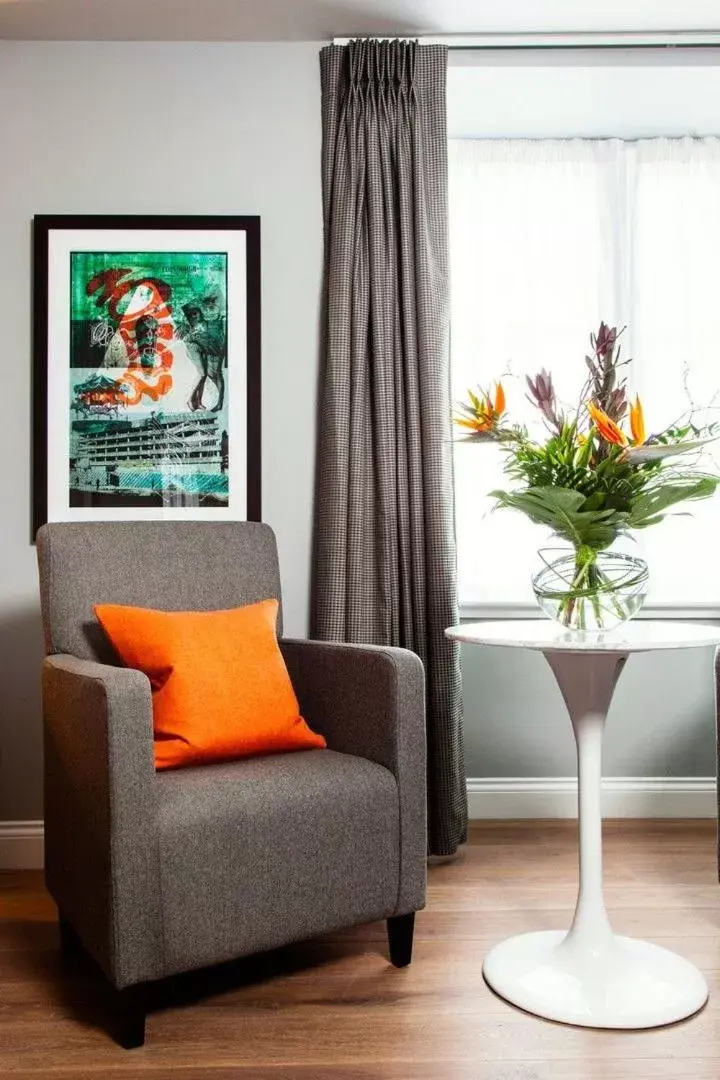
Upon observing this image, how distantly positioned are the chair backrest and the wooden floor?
71 cm

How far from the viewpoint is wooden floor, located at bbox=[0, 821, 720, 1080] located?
59.8 inches

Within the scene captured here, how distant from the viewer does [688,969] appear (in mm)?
1798

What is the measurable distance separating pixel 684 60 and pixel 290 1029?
2.74 meters

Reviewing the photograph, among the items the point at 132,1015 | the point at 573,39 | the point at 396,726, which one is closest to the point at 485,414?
the point at 396,726

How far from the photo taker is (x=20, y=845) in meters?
2.62

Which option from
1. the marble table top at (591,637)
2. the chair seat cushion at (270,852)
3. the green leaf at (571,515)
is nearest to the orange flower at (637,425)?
the green leaf at (571,515)

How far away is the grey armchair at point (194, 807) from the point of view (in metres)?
1.55

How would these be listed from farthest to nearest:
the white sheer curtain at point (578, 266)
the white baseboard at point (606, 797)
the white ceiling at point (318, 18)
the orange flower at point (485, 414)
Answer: the white sheer curtain at point (578, 266), the white baseboard at point (606, 797), the white ceiling at point (318, 18), the orange flower at point (485, 414)

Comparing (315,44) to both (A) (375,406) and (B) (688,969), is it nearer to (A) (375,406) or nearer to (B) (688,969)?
(A) (375,406)

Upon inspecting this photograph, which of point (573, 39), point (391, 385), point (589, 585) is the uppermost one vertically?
point (573, 39)

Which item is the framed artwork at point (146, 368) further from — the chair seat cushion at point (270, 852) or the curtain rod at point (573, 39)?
the chair seat cushion at point (270, 852)

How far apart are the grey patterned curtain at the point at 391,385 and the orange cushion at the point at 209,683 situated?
24.8 inches

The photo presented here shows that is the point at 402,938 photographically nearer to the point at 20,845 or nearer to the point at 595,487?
the point at 595,487

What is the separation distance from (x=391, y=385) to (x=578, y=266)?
35.4 inches
